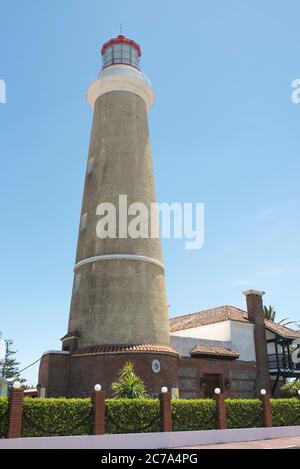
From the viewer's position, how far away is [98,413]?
18922mm

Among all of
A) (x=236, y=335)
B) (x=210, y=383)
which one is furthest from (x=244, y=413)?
(x=236, y=335)

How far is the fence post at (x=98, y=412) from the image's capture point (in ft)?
61.6

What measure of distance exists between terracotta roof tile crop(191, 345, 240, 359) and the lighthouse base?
4.90m

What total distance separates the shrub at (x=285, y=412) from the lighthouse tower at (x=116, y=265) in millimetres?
6111

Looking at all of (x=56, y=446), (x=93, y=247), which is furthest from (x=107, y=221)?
(x=56, y=446)

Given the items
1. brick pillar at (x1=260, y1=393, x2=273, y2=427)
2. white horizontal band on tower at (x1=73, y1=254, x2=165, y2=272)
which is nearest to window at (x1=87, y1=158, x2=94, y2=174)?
white horizontal band on tower at (x1=73, y1=254, x2=165, y2=272)

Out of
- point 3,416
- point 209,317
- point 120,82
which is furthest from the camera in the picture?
point 209,317

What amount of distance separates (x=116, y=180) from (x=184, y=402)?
13.1 metres

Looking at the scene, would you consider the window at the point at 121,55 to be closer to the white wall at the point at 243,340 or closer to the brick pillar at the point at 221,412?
the white wall at the point at 243,340

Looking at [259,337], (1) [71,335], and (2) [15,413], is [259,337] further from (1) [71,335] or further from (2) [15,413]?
(2) [15,413]

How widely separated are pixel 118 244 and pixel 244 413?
36.7 ft

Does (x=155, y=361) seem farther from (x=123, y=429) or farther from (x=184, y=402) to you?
(x=123, y=429)

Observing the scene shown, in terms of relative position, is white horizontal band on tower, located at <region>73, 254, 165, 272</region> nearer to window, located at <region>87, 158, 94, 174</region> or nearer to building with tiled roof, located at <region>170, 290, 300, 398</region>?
window, located at <region>87, 158, 94, 174</region>

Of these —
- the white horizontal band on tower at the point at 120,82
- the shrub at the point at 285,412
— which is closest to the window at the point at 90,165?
the white horizontal band on tower at the point at 120,82
